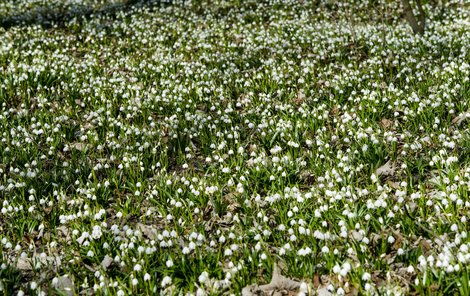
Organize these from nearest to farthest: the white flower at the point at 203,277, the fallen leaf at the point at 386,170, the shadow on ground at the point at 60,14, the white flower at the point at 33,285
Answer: the white flower at the point at 203,277 < the white flower at the point at 33,285 < the fallen leaf at the point at 386,170 < the shadow on ground at the point at 60,14

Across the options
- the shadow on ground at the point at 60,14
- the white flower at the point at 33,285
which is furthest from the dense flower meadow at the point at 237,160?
the shadow on ground at the point at 60,14

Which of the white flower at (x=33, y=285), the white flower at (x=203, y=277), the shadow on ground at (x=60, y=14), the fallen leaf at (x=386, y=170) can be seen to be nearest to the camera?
the white flower at (x=203, y=277)

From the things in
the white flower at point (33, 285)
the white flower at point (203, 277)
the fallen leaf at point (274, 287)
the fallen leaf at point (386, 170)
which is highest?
the fallen leaf at point (386, 170)

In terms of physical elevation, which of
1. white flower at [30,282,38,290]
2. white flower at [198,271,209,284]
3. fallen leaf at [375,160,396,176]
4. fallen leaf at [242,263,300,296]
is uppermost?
fallen leaf at [375,160,396,176]

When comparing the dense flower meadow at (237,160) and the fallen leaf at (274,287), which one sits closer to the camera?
the fallen leaf at (274,287)

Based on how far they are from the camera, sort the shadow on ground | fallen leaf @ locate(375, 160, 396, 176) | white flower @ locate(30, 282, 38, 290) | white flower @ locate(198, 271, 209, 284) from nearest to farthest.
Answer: white flower @ locate(198, 271, 209, 284), white flower @ locate(30, 282, 38, 290), fallen leaf @ locate(375, 160, 396, 176), the shadow on ground

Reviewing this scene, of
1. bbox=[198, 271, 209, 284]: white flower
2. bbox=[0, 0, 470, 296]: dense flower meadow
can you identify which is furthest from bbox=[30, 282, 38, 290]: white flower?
bbox=[198, 271, 209, 284]: white flower

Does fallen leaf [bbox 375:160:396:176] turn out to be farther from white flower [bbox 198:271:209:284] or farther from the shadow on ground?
the shadow on ground

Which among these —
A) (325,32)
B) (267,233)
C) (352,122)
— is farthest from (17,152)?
(325,32)

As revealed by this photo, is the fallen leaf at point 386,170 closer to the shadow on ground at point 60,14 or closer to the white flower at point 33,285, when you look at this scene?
the white flower at point 33,285

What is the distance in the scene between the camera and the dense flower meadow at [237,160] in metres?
3.78

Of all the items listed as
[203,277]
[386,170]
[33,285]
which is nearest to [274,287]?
[203,277]

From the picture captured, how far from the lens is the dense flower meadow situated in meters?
3.78

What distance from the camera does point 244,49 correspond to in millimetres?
8930
